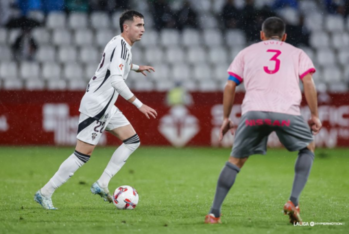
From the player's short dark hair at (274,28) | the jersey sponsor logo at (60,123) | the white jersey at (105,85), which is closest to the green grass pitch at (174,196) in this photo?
the white jersey at (105,85)

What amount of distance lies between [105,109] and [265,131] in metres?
2.10

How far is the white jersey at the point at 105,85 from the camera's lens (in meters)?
6.91

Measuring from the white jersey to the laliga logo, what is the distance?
335 inches

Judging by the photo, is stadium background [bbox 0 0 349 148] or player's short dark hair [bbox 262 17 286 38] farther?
stadium background [bbox 0 0 349 148]

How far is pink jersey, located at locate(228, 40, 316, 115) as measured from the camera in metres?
5.52

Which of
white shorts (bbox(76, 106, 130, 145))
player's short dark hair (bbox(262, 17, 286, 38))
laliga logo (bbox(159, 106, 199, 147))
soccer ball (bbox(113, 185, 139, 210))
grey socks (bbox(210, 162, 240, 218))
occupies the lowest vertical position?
laliga logo (bbox(159, 106, 199, 147))

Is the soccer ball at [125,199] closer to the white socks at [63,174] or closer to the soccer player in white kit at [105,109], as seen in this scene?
the soccer player in white kit at [105,109]

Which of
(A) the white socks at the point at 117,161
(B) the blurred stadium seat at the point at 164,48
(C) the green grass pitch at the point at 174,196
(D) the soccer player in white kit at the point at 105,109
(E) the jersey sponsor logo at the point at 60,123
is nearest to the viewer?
(C) the green grass pitch at the point at 174,196

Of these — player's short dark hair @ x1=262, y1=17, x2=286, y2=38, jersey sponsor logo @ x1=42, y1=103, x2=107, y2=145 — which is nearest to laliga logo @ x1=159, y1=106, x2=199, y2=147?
jersey sponsor logo @ x1=42, y1=103, x2=107, y2=145

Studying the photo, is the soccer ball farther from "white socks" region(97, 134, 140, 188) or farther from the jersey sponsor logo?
the jersey sponsor logo

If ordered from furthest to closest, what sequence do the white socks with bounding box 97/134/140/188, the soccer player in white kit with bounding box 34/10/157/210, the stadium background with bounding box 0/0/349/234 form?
the white socks with bounding box 97/134/140/188 → the soccer player in white kit with bounding box 34/10/157/210 → the stadium background with bounding box 0/0/349/234

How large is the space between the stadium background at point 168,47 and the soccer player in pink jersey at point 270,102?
1004 cm

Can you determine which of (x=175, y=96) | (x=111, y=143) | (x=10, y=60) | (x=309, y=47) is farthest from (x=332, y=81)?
(x=10, y=60)

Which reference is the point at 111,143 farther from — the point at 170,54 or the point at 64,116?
the point at 170,54
